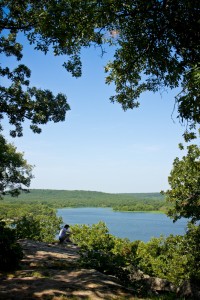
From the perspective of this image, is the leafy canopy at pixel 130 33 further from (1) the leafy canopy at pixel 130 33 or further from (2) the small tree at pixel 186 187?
(2) the small tree at pixel 186 187

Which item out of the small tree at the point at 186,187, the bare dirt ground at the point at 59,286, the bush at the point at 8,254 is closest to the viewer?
the bare dirt ground at the point at 59,286

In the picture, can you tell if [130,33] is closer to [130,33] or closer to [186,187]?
[130,33]

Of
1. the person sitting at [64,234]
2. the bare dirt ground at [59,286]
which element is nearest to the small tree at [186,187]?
the person sitting at [64,234]

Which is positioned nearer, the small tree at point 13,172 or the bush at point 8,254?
the bush at point 8,254

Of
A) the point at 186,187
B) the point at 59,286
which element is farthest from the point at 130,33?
the point at 186,187

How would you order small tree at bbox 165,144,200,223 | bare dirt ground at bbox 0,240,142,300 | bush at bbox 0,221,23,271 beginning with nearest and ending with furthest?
bare dirt ground at bbox 0,240,142,300, bush at bbox 0,221,23,271, small tree at bbox 165,144,200,223

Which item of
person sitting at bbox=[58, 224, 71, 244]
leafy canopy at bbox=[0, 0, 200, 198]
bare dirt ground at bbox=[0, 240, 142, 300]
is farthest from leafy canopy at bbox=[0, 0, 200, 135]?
person sitting at bbox=[58, 224, 71, 244]

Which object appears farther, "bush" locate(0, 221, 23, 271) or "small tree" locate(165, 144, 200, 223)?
"small tree" locate(165, 144, 200, 223)

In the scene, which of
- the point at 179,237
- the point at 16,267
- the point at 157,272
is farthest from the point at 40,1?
the point at 179,237

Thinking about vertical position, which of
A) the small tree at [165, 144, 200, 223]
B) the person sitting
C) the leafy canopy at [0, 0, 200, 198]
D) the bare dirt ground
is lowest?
the person sitting

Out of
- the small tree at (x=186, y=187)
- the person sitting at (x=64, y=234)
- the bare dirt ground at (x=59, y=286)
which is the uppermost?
the small tree at (x=186, y=187)

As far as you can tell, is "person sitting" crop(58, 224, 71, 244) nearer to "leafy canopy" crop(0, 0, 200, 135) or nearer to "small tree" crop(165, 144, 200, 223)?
"small tree" crop(165, 144, 200, 223)

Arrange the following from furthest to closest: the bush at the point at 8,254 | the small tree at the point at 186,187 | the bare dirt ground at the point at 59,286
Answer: the small tree at the point at 186,187, the bush at the point at 8,254, the bare dirt ground at the point at 59,286

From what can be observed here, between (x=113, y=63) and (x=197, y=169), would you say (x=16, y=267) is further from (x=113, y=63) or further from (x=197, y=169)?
(x=197, y=169)
